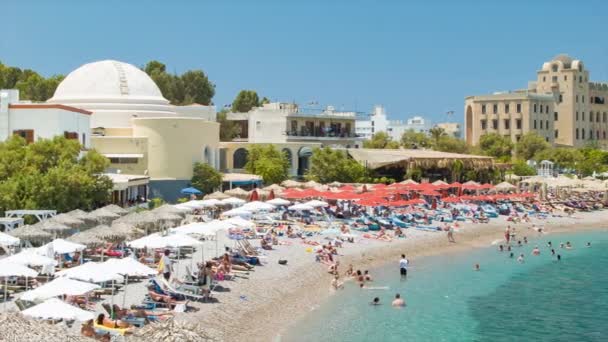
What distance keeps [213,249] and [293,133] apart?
35.8 metres

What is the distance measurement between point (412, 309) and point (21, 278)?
42.5 ft

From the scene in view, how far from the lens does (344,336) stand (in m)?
23.4

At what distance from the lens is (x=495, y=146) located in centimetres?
8994

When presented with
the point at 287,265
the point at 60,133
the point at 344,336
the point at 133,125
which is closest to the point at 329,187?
the point at 133,125

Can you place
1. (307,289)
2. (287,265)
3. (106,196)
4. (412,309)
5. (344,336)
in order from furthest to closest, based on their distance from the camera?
(106,196), (287,265), (307,289), (412,309), (344,336)

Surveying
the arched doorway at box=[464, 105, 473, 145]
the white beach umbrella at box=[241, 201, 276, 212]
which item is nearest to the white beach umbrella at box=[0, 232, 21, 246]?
the white beach umbrella at box=[241, 201, 276, 212]

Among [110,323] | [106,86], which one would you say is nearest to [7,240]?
[110,323]

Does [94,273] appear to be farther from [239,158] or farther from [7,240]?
[239,158]

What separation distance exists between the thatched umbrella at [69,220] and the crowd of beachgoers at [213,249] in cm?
6

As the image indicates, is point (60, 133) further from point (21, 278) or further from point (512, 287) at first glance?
point (512, 287)

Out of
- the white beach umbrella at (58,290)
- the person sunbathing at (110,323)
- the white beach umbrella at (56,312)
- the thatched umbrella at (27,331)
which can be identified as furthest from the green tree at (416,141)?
the thatched umbrella at (27,331)

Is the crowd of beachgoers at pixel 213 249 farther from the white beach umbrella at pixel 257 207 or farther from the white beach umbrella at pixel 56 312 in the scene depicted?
the white beach umbrella at pixel 257 207

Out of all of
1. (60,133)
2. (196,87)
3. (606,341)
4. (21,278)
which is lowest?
(606,341)

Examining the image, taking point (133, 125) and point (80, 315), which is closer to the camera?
point (80, 315)
